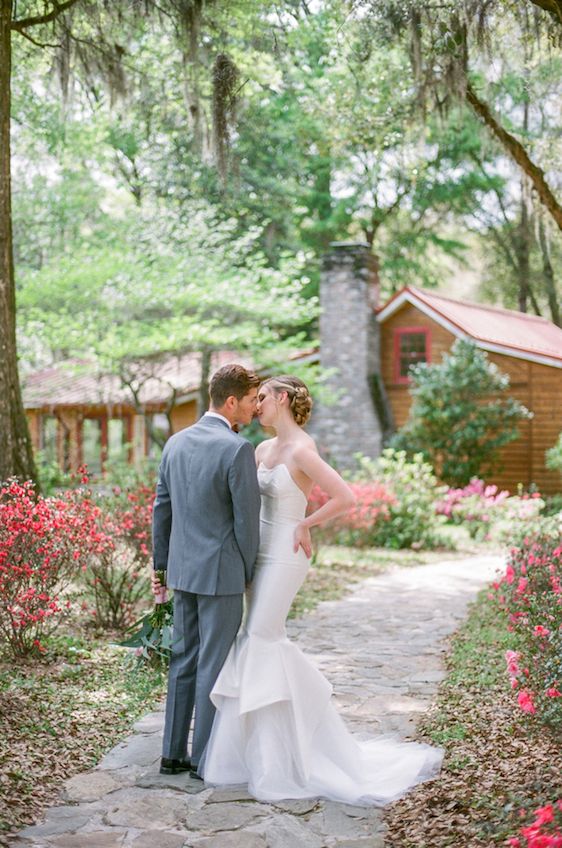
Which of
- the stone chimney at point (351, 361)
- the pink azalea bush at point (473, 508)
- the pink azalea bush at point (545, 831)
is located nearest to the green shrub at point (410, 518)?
the pink azalea bush at point (473, 508)

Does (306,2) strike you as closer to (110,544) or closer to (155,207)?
(110,544)

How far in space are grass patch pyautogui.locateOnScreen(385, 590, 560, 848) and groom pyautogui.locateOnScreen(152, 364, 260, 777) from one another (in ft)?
3.63

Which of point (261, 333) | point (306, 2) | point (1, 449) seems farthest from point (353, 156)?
point (1, 449)

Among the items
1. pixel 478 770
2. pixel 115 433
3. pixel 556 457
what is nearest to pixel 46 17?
pixel 478 770

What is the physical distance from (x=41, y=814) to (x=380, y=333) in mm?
19657

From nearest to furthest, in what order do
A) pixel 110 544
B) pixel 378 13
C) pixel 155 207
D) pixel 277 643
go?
1. pixel 277 643
2. pixel 110 544
3. pixel 378 13
4. pixel 155 207

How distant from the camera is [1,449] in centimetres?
829

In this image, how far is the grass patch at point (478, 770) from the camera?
12.5 feet

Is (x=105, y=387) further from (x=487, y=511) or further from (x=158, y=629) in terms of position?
(x=158, y=629)

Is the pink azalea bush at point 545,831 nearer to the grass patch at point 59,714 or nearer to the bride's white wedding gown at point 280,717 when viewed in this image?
the bride's white wedding gown at point 280,717

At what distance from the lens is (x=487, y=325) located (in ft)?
75.4

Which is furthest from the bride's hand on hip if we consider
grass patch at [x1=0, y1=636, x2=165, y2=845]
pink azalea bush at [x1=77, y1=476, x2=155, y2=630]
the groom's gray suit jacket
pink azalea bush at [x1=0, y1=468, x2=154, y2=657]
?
pink azalea bush at [x1=77, y1=476, x2=155, y2=630]

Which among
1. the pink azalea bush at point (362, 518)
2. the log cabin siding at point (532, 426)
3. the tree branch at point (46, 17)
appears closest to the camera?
the tree branch at point (46, 17)

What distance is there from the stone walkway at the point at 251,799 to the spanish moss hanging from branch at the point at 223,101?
16.4 feet
